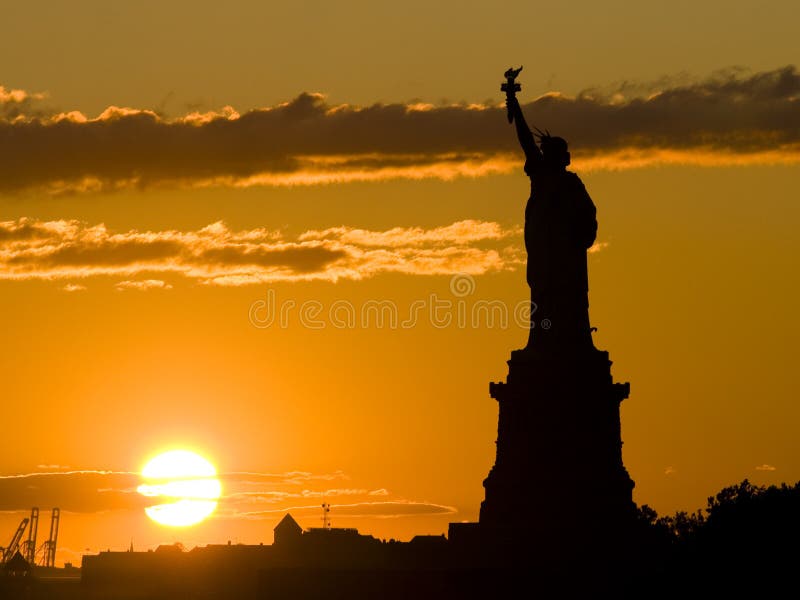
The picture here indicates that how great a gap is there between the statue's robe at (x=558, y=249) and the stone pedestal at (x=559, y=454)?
1367 millimetres

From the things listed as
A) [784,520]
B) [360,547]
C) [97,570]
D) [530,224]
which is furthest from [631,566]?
[97,570]

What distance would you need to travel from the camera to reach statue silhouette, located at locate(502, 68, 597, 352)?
6644cm

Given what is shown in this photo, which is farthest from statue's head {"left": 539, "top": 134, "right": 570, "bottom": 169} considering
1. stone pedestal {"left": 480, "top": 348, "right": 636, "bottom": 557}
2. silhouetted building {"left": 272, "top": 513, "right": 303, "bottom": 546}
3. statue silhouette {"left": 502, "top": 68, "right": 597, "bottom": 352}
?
silhouetted building {"left": 272, "top": 513, "right": 303, "bottom": 546}

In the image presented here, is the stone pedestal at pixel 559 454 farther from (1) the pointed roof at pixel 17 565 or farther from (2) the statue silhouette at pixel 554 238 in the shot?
(1) the pointed roof at pixel 17 565

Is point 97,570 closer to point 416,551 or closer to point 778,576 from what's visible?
point 416,551

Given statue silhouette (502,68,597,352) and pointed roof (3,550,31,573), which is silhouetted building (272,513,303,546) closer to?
pointed roof (3,550,31,573)

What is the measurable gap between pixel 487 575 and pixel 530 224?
37.8 feet

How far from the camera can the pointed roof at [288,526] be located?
5177 inches

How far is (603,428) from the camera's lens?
64.8 m

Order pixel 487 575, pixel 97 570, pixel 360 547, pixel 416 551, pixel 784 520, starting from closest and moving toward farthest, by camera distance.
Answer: pixel 487 575 → pixel 784 520 → pixel 416 551 → pixel 360 547 → pixel 97 570

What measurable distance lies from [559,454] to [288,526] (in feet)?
228

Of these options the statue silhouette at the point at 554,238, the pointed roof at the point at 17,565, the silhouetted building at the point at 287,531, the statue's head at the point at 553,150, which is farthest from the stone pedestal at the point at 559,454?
the pointed roof at the point at 17,565

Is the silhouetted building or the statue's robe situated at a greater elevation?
the silhouetted building

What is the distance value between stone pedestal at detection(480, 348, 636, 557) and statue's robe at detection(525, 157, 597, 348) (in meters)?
1.37
